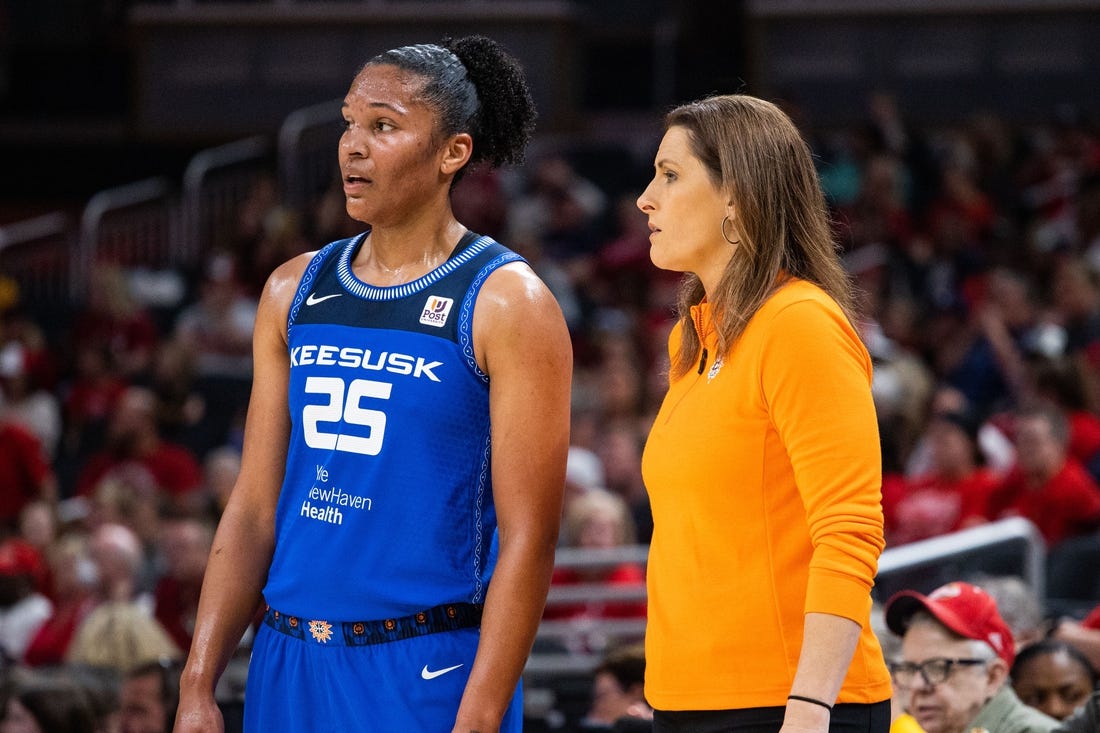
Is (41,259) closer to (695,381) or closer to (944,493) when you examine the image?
(944,493)

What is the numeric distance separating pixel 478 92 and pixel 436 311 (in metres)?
0.44

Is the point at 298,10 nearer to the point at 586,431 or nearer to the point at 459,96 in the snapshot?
the point at 586,431

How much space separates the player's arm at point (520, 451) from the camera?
8.86 feet

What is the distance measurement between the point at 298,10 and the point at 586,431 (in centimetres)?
791

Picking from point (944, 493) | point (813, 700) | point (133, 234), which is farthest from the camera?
point (133, 234)

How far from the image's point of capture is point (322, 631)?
2803mm

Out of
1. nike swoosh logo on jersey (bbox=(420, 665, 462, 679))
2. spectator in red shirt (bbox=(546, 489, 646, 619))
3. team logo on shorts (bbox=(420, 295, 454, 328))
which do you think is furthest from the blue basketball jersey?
spectator in red shirt (bbox=(546, 489, 646, 619))

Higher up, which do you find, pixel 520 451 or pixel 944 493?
pixel 520 451

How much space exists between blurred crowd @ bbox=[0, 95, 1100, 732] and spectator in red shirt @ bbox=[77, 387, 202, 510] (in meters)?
0.02

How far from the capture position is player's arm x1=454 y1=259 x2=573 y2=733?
106 inches

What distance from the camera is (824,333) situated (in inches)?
95.1

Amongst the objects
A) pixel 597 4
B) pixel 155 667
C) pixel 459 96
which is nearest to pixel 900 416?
pixel 155 667

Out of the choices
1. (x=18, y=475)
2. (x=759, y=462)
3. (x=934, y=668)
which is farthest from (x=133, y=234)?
(x=759, y=462)

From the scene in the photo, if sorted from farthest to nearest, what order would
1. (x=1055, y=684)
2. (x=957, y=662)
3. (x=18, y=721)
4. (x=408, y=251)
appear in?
(x=18, y=721) < (x=1055, y=684) < (x=957, y=662) < (x=408, y=251)
